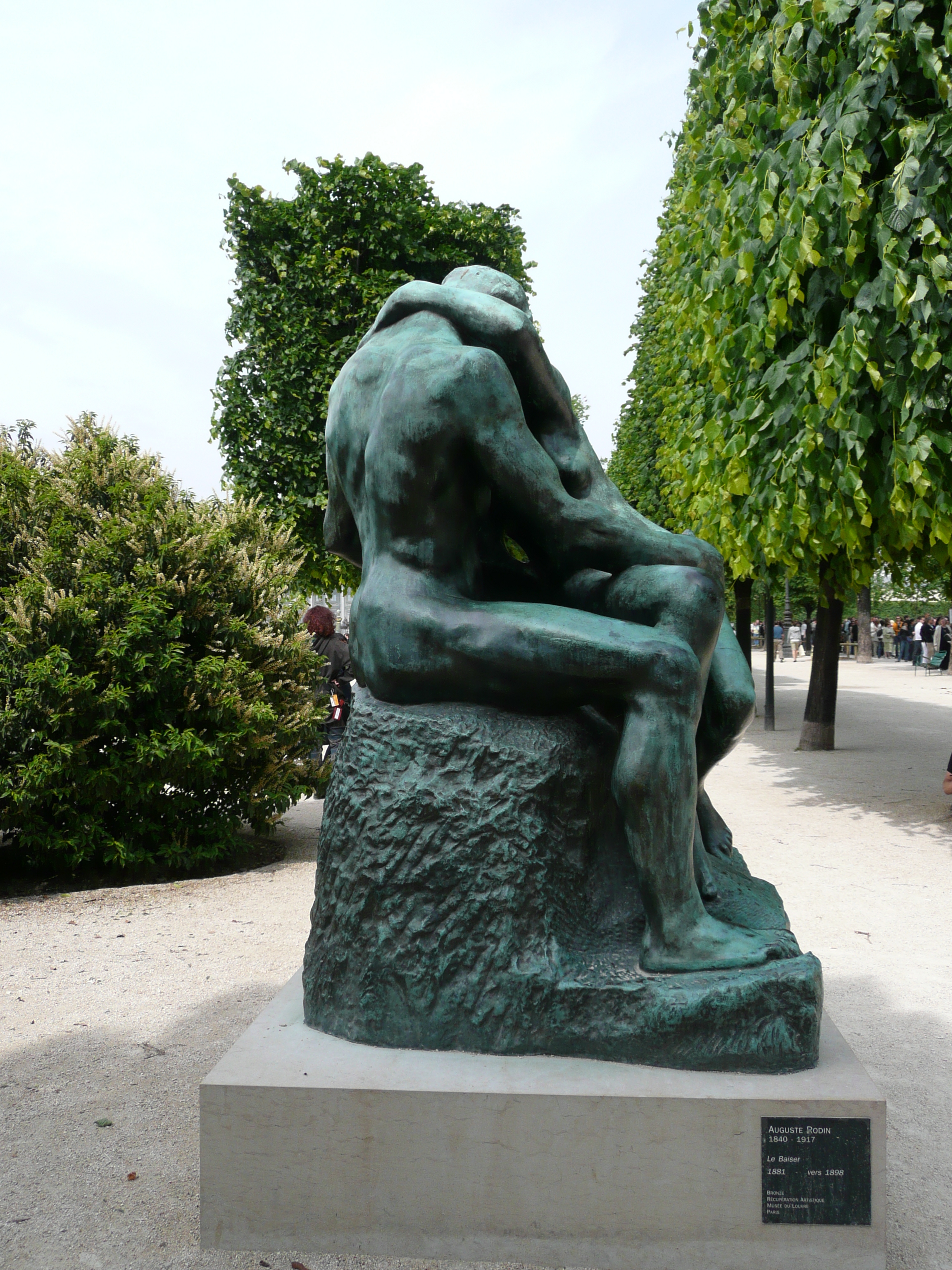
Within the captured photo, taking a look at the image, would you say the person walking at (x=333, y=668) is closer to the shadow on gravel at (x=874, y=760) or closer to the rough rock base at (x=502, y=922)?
the shadow on gravel at (x=874, y=760)

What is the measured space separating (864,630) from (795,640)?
616cm

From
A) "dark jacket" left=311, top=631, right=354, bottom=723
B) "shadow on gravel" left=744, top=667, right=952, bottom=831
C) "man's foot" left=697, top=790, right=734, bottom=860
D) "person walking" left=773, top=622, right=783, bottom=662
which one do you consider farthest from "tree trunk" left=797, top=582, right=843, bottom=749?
"person walking" left=773, top=622, right=783, bottom=662

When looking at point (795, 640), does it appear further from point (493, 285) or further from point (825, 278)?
point (493, 285)

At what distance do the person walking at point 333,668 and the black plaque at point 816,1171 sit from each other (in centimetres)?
657

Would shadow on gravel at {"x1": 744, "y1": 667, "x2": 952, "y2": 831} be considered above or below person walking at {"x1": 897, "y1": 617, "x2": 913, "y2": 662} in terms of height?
below

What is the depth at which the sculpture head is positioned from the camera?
3039 mm

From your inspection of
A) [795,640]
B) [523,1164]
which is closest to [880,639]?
[795,640]

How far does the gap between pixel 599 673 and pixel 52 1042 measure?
2633 mm

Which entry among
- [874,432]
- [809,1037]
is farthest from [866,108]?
→ [809,1037]

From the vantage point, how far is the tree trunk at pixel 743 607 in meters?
13.9

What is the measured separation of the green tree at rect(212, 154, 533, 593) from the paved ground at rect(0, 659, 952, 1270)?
510 cm

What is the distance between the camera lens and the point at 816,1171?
2.26m

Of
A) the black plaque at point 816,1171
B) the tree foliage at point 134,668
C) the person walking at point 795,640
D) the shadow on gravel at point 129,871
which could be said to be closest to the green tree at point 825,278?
the tree foliage at point 134,668

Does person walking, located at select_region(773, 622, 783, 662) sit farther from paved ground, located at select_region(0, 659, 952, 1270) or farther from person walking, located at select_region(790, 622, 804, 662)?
paved ground, located at select_region(0, 659, 952, 1270)
